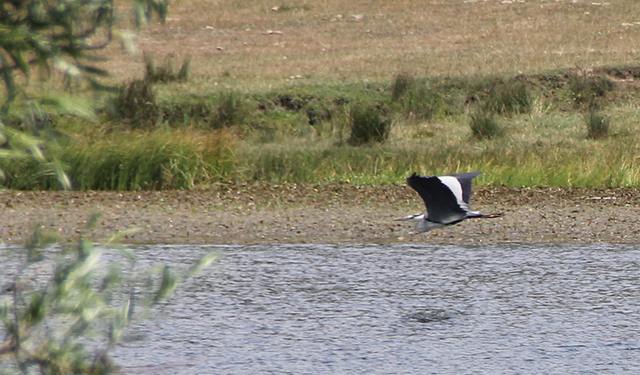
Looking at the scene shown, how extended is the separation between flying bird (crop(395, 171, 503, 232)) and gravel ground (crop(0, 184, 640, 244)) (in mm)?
1655

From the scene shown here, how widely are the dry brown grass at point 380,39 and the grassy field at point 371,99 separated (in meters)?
0.07

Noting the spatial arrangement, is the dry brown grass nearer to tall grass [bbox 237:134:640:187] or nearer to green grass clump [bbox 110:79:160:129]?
green grass clump [bbox 110:79:160:129]

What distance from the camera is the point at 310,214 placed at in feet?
33.0

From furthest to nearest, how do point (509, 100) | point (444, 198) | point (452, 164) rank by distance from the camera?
point (509, 100), point (452, 164), point (444, 198)

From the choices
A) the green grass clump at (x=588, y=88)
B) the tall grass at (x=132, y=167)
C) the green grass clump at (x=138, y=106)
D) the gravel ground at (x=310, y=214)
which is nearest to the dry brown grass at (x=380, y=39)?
the green grass clump at (x=588, y=88)

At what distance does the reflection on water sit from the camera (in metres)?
4.88

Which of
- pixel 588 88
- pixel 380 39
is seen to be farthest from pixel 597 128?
pixel 380 39

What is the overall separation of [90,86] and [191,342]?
3.71 metres

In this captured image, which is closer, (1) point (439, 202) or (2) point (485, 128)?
(1) point (439, 202)

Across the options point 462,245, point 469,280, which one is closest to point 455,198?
point 469,280

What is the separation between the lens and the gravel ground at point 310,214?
8914mm

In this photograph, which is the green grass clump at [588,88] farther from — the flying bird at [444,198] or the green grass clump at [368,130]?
the flying bird at [444,198]

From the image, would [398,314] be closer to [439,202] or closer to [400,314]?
[400,314]

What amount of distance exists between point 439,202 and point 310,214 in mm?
3193
